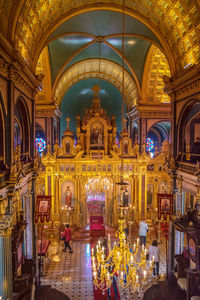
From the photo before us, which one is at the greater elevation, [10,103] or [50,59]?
[50,59]

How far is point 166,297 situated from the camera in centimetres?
923

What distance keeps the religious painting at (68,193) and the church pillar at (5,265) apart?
9.72 meters

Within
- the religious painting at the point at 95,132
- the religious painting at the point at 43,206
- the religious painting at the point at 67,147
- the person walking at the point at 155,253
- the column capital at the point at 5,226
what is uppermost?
Result: the religious painting at the point at 95,132

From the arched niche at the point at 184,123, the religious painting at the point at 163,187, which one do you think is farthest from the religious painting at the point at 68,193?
the arched niche at the point at 184,123

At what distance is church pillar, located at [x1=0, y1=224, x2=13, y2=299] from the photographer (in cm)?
720

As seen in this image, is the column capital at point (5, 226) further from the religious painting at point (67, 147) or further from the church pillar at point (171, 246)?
the religious painting at point (67, 147)

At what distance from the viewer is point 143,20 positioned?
1172 cm

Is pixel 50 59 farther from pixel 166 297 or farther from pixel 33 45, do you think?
pixel 166 297

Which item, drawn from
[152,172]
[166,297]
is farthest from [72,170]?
[166,297]

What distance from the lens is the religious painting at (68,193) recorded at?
1717 centimetres

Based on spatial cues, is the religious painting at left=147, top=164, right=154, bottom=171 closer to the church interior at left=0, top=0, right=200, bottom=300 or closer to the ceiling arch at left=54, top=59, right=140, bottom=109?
the church interior at left=0, top=0, right=200, bottom=300

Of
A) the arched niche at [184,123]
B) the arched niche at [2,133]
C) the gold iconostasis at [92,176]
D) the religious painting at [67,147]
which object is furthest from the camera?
the religious painting at [67,147]

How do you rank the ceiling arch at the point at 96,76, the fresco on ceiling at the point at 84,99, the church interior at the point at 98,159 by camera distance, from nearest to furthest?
the church interior at the point at 98,159
the ceiling arch at the point at 96,76
the fresco on ceiling at the point at 84,99

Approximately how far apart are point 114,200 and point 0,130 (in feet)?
35.9
